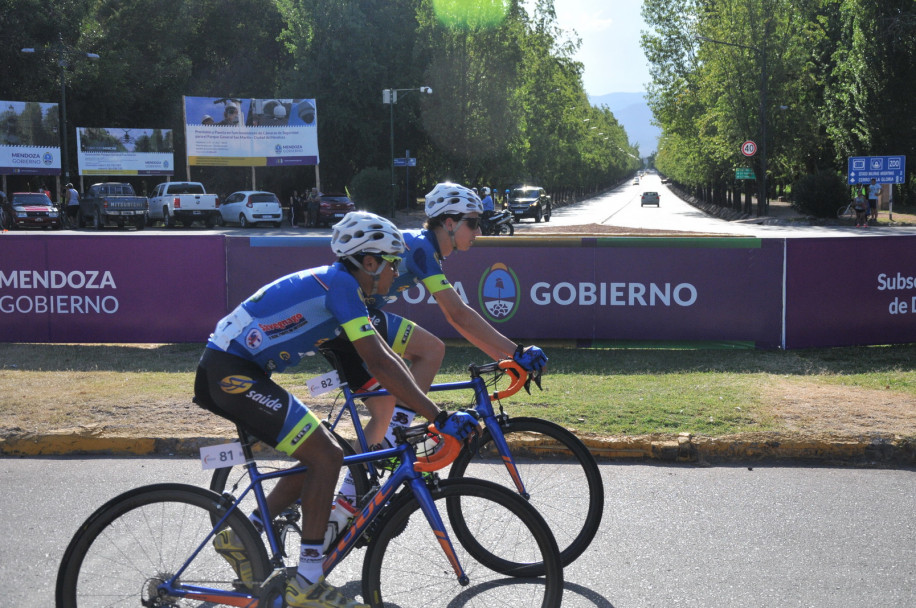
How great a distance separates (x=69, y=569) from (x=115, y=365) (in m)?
7.18

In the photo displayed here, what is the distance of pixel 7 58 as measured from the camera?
163 feet

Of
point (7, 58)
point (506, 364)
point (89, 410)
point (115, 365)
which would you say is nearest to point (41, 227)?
point (7, 58)

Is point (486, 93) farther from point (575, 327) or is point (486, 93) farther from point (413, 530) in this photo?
point (413, 530)

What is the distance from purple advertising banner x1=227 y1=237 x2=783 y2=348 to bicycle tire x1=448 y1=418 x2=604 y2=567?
21.8ft

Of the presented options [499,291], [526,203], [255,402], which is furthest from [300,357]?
[526,203]

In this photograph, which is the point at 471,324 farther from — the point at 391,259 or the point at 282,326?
the point at 282,326

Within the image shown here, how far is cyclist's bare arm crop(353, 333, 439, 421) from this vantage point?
12.1ft

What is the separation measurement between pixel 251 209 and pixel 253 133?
817 cm

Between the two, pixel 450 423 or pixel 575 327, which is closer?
pixel 450 423

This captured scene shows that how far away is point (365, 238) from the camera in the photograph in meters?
3.78

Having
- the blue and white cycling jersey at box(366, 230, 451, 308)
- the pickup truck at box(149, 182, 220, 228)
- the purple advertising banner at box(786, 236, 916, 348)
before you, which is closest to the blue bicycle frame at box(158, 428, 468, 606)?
the blue and white cycling jersey at box(366, 230, 451, 308)

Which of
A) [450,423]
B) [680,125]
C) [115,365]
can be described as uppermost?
[680,125]

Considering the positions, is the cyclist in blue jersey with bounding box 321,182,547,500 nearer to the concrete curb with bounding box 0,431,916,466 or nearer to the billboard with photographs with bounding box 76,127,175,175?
the concrete curb with bounding box 0,431,916,466

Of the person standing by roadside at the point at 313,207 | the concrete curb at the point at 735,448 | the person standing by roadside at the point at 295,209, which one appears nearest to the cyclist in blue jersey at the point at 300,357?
the concrete curb at the point at 735,448
